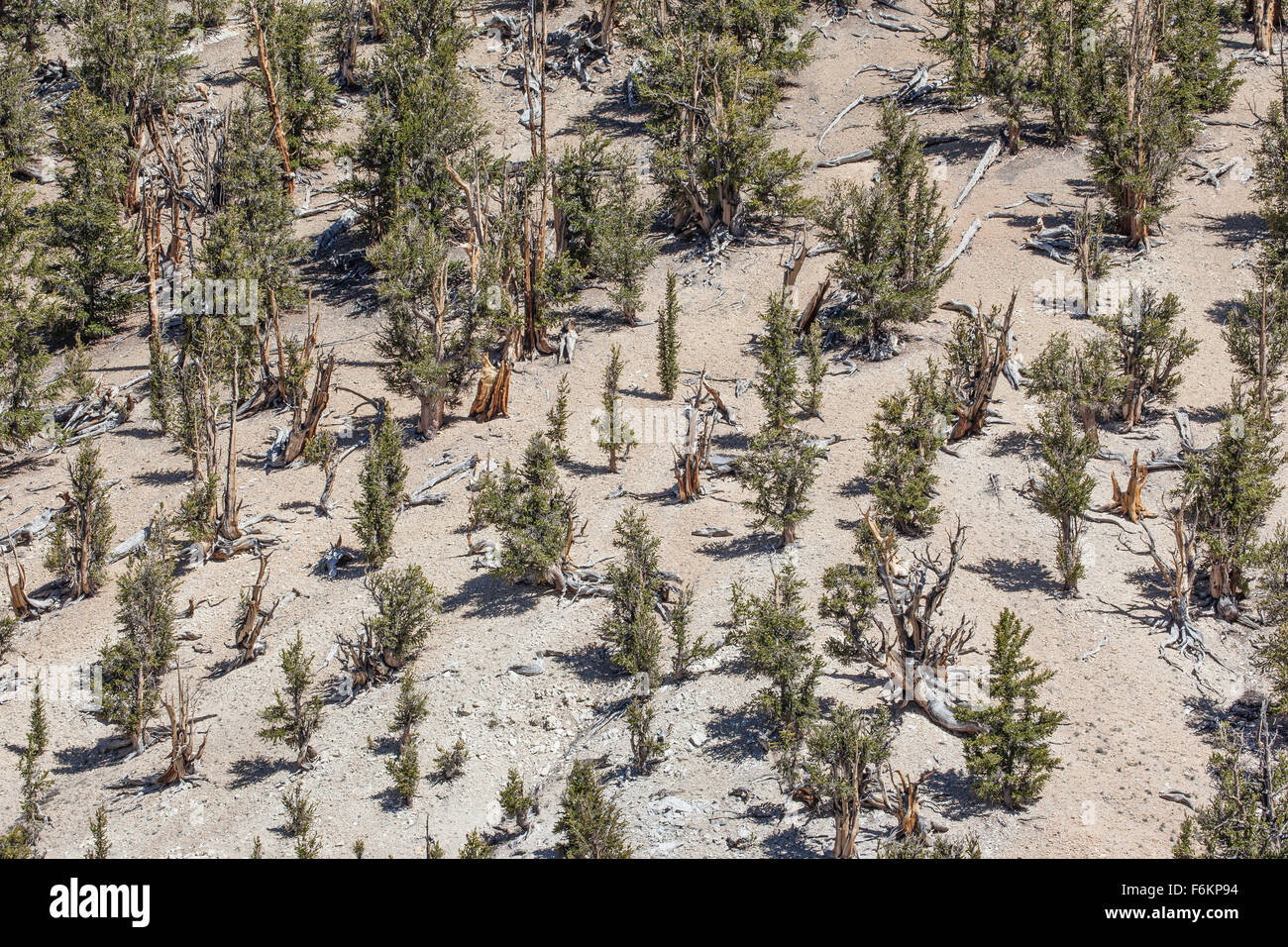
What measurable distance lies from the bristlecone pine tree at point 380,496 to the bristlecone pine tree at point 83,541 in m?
4.35

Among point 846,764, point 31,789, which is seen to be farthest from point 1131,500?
point 31,789

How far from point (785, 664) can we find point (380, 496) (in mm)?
7971

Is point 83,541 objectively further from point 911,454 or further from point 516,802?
point 911,454

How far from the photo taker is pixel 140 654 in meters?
16.7

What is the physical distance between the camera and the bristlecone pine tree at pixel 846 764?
12.2m

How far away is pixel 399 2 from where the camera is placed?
32562 millimetres

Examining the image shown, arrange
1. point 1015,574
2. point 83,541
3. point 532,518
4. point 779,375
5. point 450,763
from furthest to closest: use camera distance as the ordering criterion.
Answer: point 779,375 → point 83,541 → point 532,518 → point 1015,574 → point 450,763

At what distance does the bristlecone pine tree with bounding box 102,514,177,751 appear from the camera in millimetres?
16578

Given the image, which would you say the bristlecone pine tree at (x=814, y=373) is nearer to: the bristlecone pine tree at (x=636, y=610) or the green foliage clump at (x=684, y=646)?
the bristlecone pine tree at (x=636, y=610)

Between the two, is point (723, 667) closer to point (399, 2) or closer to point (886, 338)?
point (886, 338)

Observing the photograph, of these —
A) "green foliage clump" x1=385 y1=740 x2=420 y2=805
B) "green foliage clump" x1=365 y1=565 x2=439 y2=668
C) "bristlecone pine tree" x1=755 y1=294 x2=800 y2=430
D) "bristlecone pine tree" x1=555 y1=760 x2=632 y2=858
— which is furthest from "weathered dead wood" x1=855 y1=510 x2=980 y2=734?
"green foliage clump" x1=365 y1=565 x2=439 y2=668

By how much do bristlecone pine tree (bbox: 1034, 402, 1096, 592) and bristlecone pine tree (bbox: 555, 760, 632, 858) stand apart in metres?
8.08

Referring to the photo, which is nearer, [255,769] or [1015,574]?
[255,769]
